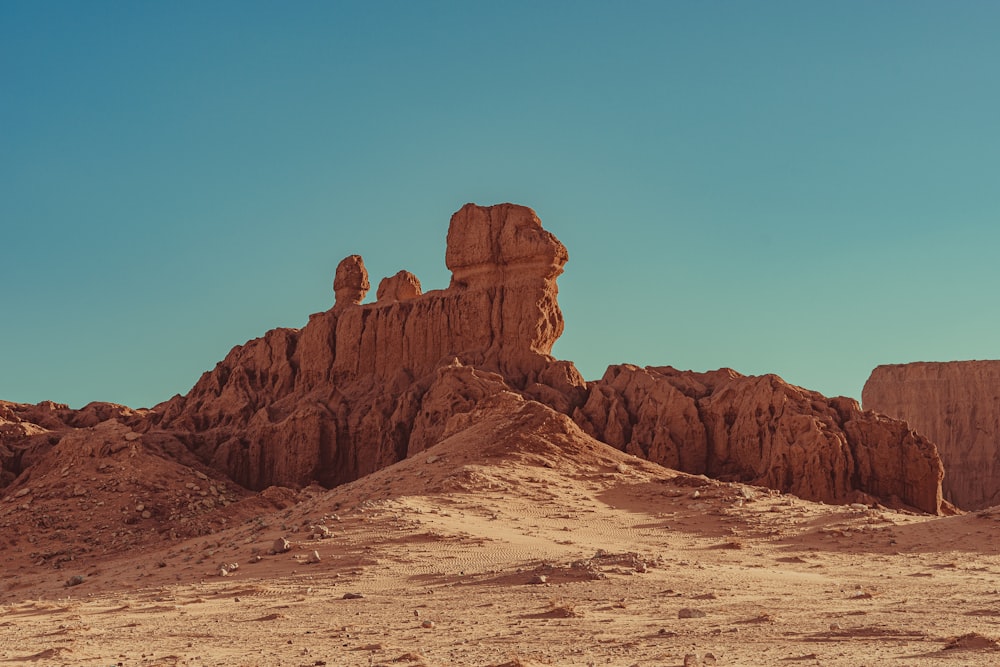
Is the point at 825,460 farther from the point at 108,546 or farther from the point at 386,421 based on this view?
the point at 108,546

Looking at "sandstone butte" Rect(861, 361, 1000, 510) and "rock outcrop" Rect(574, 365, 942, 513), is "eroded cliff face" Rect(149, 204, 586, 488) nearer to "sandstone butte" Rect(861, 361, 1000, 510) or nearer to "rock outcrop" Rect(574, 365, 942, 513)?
"rock outcrop" Rect(574, 365, 942, 513)

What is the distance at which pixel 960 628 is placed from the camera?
10.3 meters

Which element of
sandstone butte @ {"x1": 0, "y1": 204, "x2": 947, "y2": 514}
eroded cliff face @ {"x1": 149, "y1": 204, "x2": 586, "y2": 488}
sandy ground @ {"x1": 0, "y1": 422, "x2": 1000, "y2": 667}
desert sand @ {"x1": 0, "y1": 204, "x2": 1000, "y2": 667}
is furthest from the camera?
eroded cliff face @ {"x1": 149, "y1": 204, "x2": 586, "y2": 488}

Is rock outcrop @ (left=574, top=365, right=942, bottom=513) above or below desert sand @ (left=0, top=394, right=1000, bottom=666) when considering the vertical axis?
above

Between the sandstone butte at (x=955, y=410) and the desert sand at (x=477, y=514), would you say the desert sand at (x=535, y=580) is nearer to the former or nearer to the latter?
the desert sand at (x=477, y=514)

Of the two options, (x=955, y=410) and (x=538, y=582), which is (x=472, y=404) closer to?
(x=538, y=582)

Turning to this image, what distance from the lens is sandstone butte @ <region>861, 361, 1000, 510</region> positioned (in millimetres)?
72312

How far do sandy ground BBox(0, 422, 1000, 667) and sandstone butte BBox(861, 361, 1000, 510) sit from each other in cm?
5259

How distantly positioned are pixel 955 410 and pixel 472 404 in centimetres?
4910

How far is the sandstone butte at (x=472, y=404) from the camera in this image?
140 feet

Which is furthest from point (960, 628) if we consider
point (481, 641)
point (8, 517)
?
point (8, 517)

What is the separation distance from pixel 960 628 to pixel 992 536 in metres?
11.3

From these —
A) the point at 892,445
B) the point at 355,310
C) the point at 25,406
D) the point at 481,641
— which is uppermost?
the point at 355,310

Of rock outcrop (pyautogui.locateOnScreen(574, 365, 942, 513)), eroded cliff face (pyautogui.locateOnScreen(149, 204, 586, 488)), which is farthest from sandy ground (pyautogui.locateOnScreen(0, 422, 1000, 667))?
eroded cliff face (pyautogui.locateOnScreen(149, 204, 586, 488))
